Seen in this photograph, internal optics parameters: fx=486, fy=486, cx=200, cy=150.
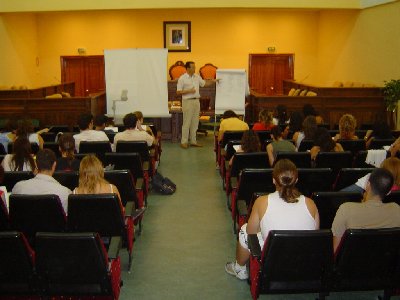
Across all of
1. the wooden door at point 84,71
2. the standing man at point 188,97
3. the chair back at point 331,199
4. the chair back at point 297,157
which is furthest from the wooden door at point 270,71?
the chair back at point 331,199

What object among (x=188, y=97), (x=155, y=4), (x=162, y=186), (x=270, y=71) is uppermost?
(x=155, y=4)

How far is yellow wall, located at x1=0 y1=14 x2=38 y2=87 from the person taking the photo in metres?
12.3

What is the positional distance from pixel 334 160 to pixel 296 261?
93.8 inches

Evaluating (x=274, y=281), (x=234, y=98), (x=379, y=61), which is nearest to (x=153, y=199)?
(x=274, y=281)

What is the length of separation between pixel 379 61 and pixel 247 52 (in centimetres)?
531

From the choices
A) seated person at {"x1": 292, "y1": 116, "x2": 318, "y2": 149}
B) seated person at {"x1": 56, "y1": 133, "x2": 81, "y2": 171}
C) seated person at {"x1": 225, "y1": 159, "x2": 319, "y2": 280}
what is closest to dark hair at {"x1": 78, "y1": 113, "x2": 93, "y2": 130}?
seated person at {"x1": 56, "y1": 133, "x2": 81, "y2": 171}

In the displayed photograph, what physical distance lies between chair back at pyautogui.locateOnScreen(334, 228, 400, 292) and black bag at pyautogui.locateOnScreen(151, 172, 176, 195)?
3.49 m

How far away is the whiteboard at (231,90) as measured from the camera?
398 inches

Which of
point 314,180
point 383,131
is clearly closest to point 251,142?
point 314,180

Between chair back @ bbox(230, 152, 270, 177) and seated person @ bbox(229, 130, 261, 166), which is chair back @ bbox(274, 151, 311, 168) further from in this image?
seated person @ bbox(229, 130, 261, 166)

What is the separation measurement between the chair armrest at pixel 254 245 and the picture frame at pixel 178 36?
40.6ft

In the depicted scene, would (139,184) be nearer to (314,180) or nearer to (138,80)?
(314,180)

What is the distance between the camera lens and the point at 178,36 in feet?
49.3

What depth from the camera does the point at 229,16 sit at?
15031mm
